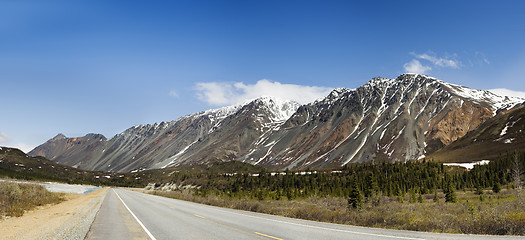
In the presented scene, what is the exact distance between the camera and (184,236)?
1442 centimetres

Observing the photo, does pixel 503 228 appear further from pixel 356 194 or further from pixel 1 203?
pixel 1 203

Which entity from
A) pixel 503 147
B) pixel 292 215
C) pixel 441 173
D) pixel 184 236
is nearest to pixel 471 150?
pixel 503 147

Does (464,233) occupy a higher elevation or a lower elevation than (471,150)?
lower

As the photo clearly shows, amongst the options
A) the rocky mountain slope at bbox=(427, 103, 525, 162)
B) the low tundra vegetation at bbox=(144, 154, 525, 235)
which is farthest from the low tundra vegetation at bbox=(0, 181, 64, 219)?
the rocky mountain slope at bbox=(427, 103, 525, 162)

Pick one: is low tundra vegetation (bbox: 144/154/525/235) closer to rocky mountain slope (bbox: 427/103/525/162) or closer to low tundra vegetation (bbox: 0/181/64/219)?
low tundra vegetation (bbox: 0/181/64/219)

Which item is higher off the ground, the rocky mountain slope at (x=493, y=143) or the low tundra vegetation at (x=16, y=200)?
the rocky mountain slope at (x=493, y=143)

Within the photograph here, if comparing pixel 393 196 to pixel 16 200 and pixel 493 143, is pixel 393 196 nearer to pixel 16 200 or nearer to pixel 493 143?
pixel 16 200

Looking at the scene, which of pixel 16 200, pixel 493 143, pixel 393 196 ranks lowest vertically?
pixel 393 196

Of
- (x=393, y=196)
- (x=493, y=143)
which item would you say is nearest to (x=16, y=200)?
(x=393, y=196)

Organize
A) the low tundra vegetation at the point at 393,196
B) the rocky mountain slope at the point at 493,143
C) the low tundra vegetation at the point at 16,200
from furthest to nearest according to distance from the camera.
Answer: the rocky mountain slope at the point at 493,143 → the low tundra vegetation at the point at 16,200 → the low tundra vegetation at the point at 393,196

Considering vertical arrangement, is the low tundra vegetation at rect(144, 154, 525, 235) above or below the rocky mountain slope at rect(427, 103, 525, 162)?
below

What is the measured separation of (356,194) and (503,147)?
17003cm

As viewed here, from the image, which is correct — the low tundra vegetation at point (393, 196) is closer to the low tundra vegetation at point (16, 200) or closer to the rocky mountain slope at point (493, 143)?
the low tundra vegetation at point (16, 200)

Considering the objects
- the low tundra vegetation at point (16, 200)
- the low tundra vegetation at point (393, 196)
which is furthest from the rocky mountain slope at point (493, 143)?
the low tundra vegetation at point (16, 200)
